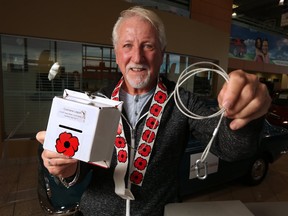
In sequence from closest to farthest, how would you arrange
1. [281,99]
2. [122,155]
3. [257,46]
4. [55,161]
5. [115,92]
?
[55,161] → [122,155] → [115,92] → [281,99] → [257,46]

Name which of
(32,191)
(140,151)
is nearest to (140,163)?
(140,151)

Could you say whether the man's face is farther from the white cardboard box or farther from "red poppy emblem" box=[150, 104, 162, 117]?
the white cardboard box

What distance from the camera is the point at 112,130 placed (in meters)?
0.71

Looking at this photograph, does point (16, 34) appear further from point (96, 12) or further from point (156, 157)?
point (156, 157)

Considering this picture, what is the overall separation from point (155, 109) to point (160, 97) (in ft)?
0.22

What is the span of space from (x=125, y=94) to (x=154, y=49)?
280 mm

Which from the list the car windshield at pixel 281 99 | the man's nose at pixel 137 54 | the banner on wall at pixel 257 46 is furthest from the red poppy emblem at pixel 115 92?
the banner on wall at pixel 257 46

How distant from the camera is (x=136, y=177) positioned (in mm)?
1087

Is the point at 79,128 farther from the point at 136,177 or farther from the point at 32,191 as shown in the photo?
the point at 32,191

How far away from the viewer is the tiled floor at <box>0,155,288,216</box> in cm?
A: 299

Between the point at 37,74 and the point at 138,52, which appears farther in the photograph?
the point at 37,74

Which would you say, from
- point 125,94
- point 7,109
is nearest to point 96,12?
point 7,109

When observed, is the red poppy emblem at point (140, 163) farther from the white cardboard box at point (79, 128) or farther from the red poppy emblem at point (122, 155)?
the white cardboard box at point (79, 128)

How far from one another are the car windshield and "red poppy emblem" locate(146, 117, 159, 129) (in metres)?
7.21
